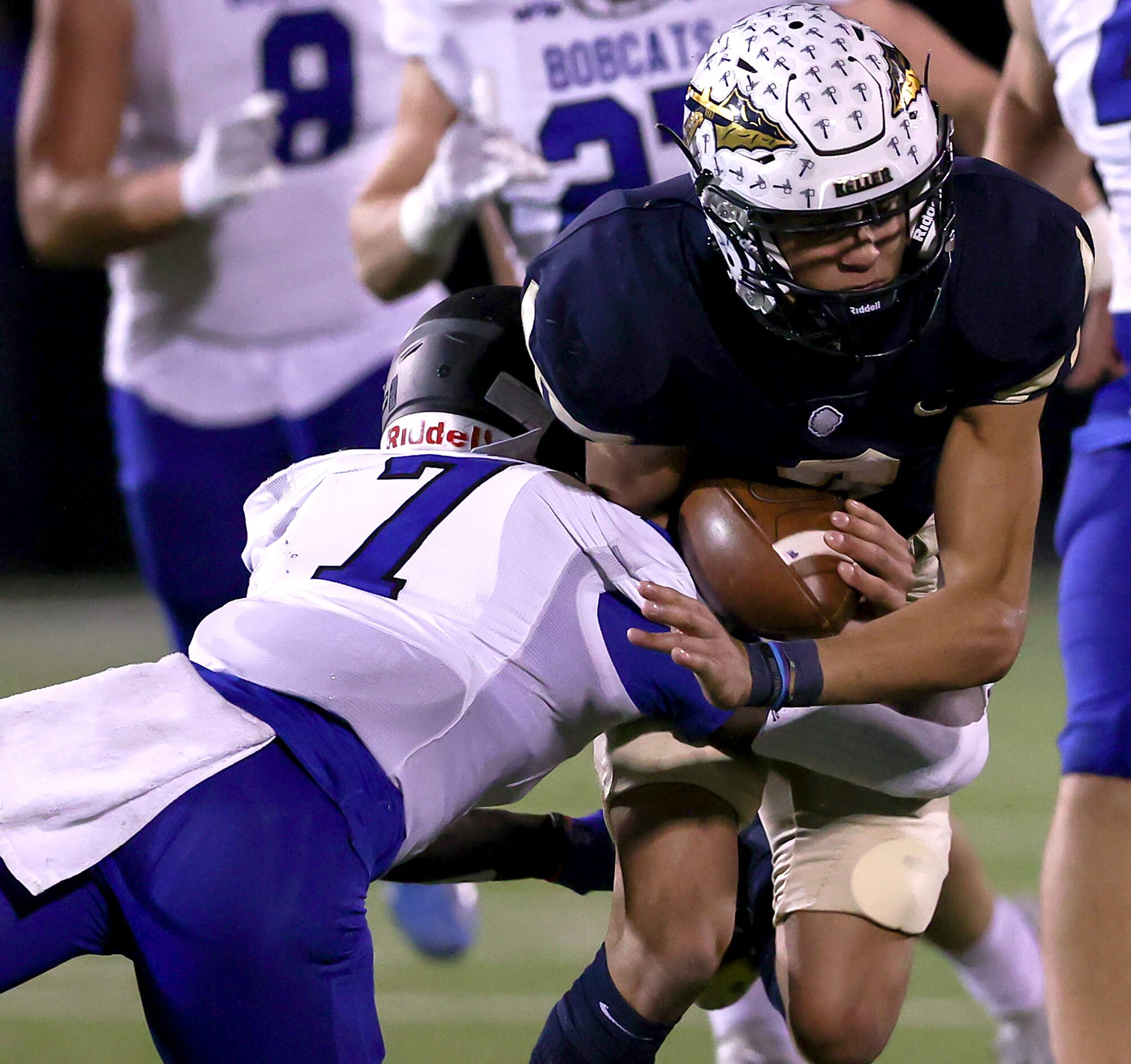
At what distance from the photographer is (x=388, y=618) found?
1.77m

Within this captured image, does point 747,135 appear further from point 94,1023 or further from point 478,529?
point 94,1023

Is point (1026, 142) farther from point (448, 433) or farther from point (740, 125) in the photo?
point (448, 433)

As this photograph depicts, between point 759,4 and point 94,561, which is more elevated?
point 759,4

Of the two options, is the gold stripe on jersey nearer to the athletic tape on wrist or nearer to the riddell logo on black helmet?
the riddell logo on black helmet

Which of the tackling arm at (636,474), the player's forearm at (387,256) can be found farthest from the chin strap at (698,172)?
the player's forearm at (387,256)

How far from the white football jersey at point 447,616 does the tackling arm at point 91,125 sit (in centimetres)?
224

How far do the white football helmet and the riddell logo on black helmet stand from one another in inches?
17.7

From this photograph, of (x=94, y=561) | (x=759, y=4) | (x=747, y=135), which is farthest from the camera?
(x=94, y=561)

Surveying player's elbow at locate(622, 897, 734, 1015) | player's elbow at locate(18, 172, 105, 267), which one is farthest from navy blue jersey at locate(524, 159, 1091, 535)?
player's elbow at locate(18, 172, 105, 267)

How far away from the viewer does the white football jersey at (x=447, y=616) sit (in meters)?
1.74

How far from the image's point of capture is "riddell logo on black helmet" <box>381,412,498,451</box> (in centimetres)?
227

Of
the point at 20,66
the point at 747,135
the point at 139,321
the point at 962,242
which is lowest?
the point at 139,321

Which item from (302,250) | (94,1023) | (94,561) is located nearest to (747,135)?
(94,1023)

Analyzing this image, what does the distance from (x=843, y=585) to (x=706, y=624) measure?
11.9 inches
